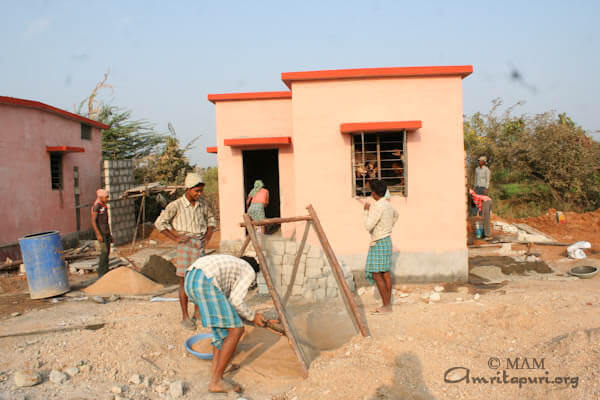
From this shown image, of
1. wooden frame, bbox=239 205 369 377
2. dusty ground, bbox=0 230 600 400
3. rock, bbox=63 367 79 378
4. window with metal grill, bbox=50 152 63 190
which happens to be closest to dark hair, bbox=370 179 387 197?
wooden frame, bbox=239 205 369 377

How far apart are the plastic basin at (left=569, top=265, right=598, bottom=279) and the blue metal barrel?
786 cm

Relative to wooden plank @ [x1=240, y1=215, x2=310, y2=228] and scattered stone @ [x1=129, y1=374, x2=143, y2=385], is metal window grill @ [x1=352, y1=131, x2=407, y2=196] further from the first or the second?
scattered stone @ [x1=129, y1=374, x2=143, y2=385]

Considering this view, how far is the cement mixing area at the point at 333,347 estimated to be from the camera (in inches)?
145

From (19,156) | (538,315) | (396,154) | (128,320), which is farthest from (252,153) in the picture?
(538,315)

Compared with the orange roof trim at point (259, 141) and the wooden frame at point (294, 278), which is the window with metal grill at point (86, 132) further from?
the wooden frame at point (294, 278)

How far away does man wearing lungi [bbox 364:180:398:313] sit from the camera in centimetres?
545

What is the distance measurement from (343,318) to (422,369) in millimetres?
1066

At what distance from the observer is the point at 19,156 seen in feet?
34.1

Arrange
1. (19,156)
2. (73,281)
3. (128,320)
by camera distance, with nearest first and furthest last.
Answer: (128,320), (73,281), (19,156)

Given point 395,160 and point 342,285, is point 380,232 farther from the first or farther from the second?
point 395,160

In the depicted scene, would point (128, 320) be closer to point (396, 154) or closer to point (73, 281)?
point (73, 281)

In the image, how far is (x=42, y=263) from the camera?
6742mm

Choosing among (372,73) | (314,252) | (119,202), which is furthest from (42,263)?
(119,202)

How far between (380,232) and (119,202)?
31.8 feet
